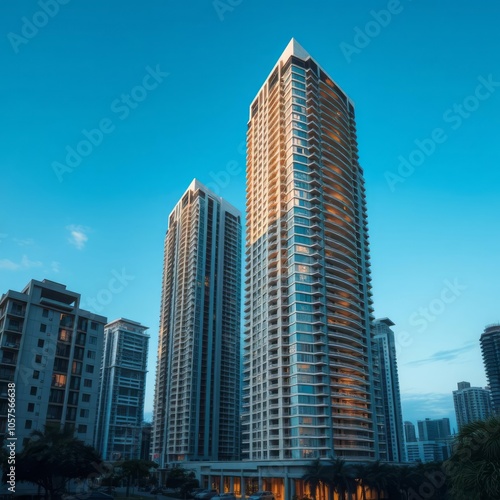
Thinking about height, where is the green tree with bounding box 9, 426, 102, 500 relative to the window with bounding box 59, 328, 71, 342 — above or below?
below

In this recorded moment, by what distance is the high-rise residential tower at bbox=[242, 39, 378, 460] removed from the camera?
96875 millimetres

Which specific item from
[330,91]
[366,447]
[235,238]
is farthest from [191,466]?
[330,91]

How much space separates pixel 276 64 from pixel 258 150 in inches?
947

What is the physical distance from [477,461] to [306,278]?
78027 millimetres

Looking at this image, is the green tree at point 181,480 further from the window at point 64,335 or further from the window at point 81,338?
the window at point 64,335

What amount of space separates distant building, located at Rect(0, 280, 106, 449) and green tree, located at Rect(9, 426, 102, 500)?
714 inches

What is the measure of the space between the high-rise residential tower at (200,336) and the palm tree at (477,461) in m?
127

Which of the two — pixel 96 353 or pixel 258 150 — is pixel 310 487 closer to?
pixel 96 353

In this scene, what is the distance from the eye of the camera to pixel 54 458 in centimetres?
5366

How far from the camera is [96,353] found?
293 ft

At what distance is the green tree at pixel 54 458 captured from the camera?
5425cm

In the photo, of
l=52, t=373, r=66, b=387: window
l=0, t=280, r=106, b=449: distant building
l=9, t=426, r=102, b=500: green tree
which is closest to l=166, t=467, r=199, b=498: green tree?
l=0, t=280, r=106, b=449: distant building

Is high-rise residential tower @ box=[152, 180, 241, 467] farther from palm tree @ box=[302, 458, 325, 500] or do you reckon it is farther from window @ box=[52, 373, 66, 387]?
window @ box=[52, 373, 66, 387]

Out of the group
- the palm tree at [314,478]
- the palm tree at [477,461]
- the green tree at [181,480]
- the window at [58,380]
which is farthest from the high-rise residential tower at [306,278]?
the palm tree at [477,461]
